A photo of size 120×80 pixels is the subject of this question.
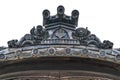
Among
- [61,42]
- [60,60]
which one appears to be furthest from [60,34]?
[60,60]

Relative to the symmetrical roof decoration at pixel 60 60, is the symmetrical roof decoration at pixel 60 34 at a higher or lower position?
higher

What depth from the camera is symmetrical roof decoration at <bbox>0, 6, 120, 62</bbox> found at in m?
10.2

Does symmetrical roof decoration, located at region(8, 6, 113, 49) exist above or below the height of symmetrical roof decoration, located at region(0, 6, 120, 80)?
above

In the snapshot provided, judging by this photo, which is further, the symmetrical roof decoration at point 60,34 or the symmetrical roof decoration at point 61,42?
the symmetrical roof decoration at point 60,34

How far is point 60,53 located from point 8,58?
1.40 meters

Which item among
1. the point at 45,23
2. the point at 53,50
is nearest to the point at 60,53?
the point at 53,50

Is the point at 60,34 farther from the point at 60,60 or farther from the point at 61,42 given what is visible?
the point at 60,60

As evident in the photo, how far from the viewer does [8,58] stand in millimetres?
10219

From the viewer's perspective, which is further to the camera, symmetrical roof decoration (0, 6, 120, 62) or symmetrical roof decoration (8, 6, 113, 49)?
symmetrical roof decoration (8, 6, 113, 49)

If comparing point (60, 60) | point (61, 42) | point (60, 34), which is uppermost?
point (60, 34)

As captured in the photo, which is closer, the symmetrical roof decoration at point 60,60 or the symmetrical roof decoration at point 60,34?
the symmetrical roof decoration at point 60,60

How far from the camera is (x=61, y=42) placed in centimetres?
1057

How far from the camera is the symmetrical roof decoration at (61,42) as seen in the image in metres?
10.2

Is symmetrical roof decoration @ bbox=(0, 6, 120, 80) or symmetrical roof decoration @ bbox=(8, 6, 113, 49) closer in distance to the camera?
symmetrical roof decoration @ bbox=(0, 6, 120, 80)
